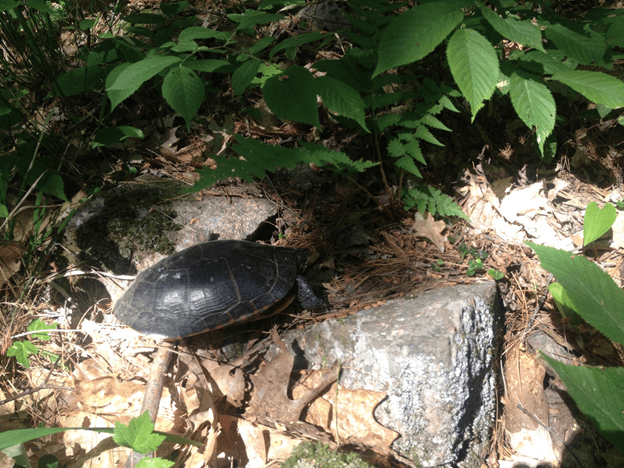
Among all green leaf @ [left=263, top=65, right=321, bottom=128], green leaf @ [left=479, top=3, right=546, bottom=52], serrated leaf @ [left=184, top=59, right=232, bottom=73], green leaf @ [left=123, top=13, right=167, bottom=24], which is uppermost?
green leaf @ [left=123, top=13, right=167, bottom=24]

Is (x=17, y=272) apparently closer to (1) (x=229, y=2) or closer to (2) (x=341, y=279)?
(2) (x=341, y=279)

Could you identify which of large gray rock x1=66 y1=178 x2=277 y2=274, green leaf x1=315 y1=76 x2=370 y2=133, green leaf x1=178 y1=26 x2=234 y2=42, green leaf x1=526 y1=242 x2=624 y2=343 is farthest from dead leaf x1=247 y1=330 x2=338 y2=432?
green leaf x1=178 y1=26 x2=234 y2=42

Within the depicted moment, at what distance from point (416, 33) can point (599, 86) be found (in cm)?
134

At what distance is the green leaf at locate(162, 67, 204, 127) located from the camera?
7.75ft

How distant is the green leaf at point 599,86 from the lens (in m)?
2.20

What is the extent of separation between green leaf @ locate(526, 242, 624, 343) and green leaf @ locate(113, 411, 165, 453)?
92.6 inches

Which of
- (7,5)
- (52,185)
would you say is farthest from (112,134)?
(7,5)

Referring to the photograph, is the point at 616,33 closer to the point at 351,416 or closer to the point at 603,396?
the point at 603,396

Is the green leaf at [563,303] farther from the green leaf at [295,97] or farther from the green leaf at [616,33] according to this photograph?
the green leaf at [295,97]

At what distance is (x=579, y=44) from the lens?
234 cm

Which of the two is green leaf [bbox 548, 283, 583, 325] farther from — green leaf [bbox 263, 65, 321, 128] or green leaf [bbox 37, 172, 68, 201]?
green leaf [bbox 37, 172, 68, 201]

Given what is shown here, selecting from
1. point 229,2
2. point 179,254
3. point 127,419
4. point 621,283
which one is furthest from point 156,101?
point 621,283

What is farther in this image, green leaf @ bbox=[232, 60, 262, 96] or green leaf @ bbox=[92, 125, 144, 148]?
green leaf @ bbox=[92, 125, 144, 148]

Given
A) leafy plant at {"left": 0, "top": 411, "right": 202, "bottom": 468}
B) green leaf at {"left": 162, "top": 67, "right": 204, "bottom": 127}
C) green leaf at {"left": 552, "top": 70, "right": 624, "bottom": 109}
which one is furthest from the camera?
green leaf at {"left": 162, "top": 67, "right": 204, "bottom": 127}
